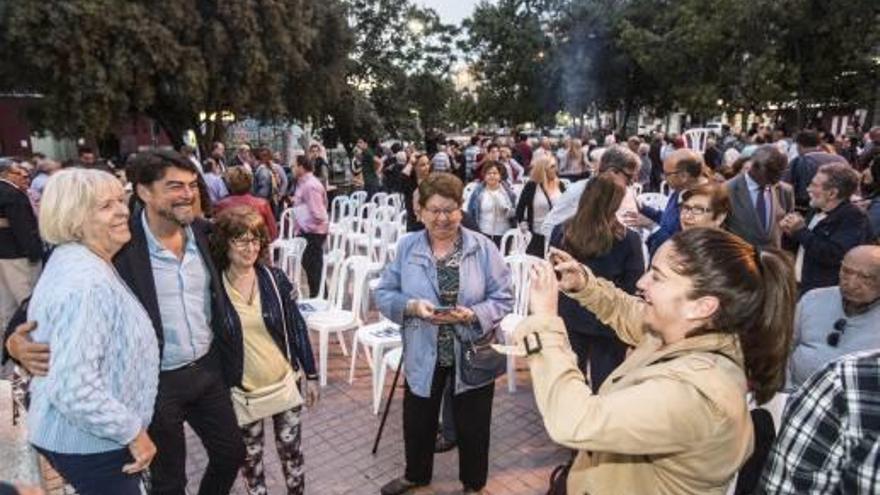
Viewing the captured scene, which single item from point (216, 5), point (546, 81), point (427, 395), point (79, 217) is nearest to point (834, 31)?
point (546, 81)

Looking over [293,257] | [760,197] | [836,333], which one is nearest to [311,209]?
[293,257]

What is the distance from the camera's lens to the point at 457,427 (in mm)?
3232

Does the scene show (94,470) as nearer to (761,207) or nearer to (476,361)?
(476,361)

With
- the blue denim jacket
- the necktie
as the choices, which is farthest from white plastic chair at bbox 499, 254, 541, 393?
the necktie

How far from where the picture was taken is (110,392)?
1.97 m

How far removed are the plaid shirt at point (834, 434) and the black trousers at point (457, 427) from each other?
190 centimetres

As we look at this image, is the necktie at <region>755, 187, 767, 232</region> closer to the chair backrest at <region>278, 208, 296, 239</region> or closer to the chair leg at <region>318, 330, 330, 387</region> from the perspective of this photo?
the chair leg at <region>318, 330, 330, 387</region>

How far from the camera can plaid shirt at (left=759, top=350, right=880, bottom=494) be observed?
3.86ft

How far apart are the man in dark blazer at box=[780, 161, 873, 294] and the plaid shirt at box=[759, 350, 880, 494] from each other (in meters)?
3.01

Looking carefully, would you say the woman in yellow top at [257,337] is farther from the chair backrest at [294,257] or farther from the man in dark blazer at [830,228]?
the man in dark blazer at [830,228]

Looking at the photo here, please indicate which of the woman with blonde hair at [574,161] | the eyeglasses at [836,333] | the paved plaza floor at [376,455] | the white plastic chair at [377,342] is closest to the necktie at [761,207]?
the eyeglasses at [836,333]

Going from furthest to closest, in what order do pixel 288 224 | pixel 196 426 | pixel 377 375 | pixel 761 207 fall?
pixel 288 224, pixel 377 375, pixel 761 207, pixel 196 426

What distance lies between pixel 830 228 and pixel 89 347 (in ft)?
13.6

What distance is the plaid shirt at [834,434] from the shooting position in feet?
3.86
